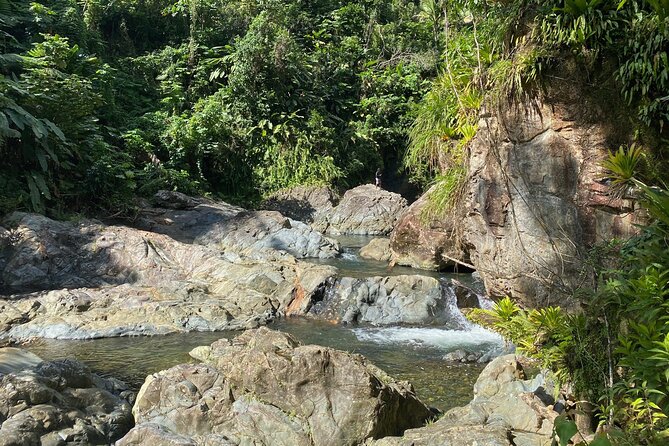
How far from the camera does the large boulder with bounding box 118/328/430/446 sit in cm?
552

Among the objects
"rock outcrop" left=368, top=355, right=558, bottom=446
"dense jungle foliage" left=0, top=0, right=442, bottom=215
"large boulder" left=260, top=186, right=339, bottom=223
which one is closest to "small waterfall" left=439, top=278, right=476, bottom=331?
"rock outcrop" left=368, top=355, right=558, bottom=446

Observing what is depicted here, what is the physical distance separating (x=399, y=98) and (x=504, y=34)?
21.2 metres

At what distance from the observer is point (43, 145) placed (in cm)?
1508

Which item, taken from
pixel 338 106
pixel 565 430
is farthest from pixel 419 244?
pixel 338 106

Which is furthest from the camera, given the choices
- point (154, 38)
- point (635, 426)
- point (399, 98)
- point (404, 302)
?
point (154, 38)

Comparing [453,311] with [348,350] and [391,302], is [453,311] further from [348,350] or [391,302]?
[348,350]

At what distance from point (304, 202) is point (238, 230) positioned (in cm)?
733

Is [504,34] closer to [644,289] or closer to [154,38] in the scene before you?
[644,289]

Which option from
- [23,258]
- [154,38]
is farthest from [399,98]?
[23,258]

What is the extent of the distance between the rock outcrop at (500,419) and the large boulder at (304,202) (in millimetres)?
16790

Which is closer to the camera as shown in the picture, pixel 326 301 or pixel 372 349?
pixel 372 349

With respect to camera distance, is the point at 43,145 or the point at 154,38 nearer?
the point at 43,145

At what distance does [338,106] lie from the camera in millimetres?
27453

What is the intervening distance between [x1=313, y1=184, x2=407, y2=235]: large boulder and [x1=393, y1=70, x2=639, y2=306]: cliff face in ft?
47.5
